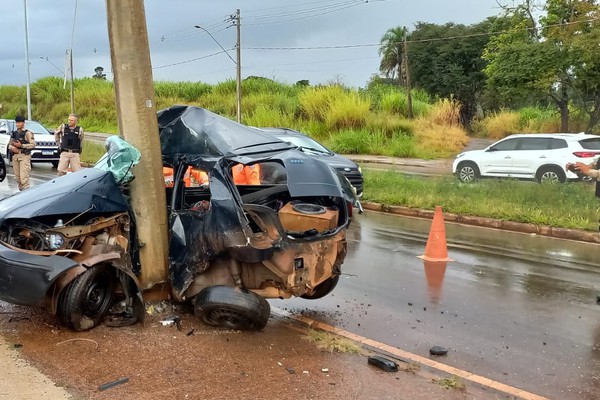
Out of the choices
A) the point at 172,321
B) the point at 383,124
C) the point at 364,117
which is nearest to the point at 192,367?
the point at 172,321

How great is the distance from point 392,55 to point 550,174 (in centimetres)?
5006

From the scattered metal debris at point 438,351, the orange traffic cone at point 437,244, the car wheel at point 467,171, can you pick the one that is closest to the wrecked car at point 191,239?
the scattered metal debris at point 438,351

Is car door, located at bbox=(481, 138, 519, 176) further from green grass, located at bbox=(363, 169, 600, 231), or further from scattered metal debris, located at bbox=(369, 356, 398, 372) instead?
scattered metal debris, located at bbox=(369, 356, 398, 372)

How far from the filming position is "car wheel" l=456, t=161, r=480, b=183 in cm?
1991

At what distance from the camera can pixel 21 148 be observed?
12453 millimetres

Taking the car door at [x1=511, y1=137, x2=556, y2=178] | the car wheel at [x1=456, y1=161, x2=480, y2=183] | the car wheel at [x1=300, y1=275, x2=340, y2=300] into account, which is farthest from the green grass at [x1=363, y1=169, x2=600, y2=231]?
the car wheel at [x1=300, y1=275, x2=340, y2=300]

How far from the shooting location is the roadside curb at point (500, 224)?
402 inches

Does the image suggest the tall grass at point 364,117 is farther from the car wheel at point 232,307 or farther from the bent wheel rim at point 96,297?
the bent wheel rim at point 96,297

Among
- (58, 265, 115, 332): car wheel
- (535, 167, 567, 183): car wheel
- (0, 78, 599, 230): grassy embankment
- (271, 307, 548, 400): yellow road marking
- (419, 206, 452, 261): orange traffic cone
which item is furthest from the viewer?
(535, 167, 567, 183): car wheel

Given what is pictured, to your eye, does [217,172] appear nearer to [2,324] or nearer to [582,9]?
[2,324]

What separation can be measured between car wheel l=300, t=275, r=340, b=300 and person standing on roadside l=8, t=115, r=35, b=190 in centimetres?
883

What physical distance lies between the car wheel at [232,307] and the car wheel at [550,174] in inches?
580

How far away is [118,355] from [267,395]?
1295 millimetres

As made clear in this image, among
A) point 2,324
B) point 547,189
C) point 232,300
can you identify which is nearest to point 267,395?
point 232,300
